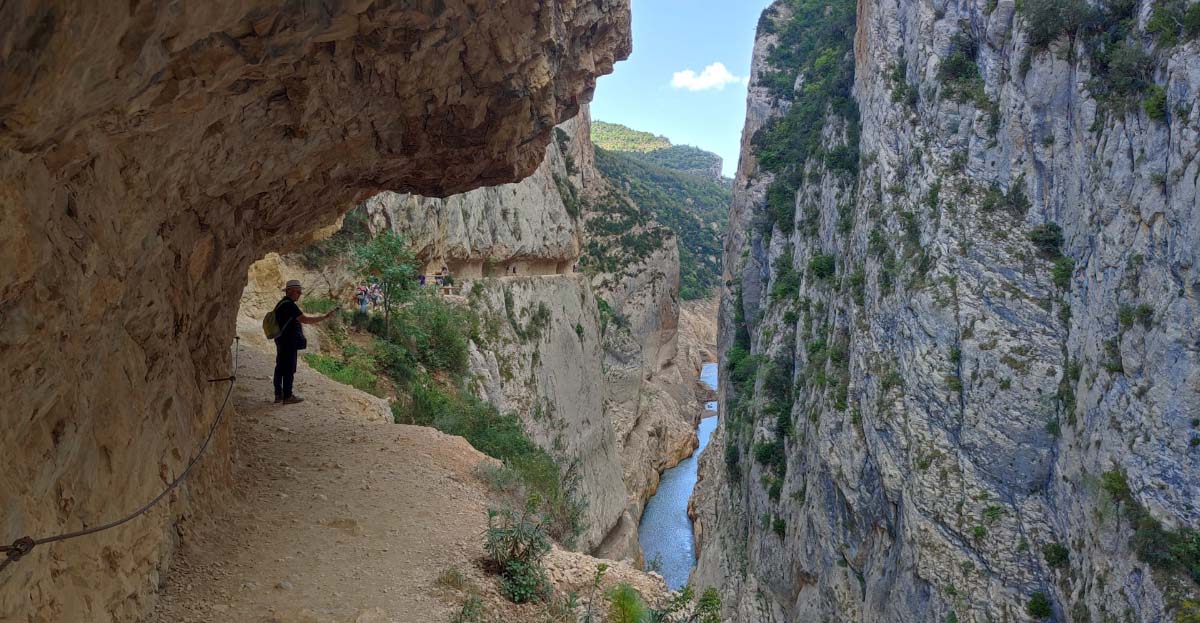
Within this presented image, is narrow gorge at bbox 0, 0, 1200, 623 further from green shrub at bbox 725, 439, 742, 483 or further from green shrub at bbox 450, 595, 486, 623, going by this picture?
green shrub at bbox 725, 439, 742, 483

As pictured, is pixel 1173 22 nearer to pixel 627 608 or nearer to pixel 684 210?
pixel 627 608

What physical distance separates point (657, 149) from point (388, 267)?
108 metres

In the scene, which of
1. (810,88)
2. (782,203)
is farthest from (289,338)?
(810,88)

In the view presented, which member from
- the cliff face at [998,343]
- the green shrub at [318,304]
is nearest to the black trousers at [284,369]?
→ the green shrub at [318,304]

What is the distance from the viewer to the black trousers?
8.09 metres

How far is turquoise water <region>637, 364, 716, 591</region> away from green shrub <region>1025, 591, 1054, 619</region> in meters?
19.0

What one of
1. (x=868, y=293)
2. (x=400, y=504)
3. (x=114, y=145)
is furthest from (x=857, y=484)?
(x=114, y=145)

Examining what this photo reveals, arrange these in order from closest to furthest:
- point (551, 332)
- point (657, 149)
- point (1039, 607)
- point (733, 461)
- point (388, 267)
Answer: point (1039, 607) < point (388, 267) < point (551, 332) < point (733, 461) < point (657, 149)

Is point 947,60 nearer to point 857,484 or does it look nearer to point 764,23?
point 857,484

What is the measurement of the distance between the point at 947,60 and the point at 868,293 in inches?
241

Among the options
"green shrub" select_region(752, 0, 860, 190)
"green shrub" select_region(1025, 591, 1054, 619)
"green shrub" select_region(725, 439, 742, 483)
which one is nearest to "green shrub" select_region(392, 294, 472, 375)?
"green shrub" select_region(1025, 591, 1054, 619)

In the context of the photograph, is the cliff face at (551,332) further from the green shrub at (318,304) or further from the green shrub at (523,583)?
the green shrub at (523,583)

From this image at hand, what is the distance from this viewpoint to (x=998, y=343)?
1351 centimetres

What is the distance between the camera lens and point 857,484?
1598cm
